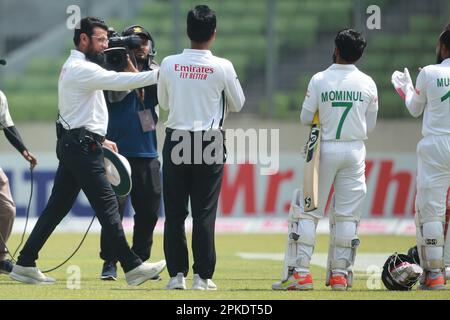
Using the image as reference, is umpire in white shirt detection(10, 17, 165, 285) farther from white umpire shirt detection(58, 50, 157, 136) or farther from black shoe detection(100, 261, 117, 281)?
black shoe detection(100, 261, 117, 281)

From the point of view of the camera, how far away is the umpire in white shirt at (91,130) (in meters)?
10.3

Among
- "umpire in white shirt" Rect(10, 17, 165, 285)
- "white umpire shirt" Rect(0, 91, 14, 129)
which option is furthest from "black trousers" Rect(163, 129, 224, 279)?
"white umpire shirt" Rect(0, 91, 14, 129)

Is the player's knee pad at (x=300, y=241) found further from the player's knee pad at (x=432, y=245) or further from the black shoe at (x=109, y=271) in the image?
the black shoe at (x=109, y=271)

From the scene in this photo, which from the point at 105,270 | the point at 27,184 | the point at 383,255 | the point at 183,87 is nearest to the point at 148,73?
the point at 183,87

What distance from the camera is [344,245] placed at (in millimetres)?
10430

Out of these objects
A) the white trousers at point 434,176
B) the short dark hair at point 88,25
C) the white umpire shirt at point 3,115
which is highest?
the short dark hair at point 88,25

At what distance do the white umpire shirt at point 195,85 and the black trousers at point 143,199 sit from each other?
73.0 inches

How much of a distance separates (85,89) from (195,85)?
105 centimetres

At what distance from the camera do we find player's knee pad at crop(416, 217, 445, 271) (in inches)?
425

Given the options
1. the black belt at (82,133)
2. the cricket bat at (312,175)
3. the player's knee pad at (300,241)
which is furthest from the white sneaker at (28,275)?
the cricket bat at (312,175)

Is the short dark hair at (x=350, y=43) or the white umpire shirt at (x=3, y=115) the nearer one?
the short dark hair at (x=350, y=43)
